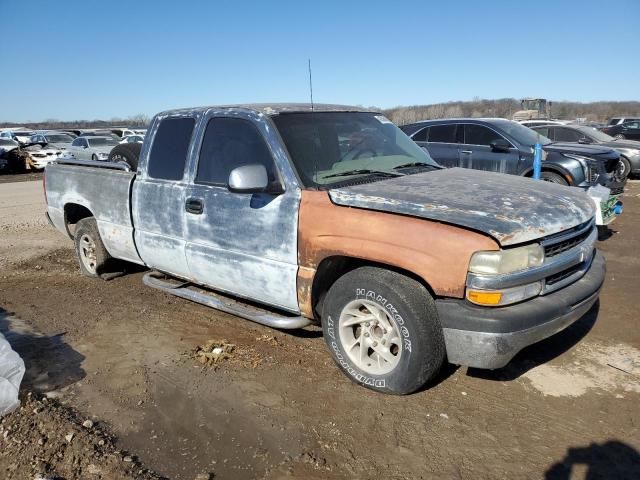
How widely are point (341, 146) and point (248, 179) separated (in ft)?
3.20

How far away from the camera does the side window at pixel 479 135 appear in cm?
938

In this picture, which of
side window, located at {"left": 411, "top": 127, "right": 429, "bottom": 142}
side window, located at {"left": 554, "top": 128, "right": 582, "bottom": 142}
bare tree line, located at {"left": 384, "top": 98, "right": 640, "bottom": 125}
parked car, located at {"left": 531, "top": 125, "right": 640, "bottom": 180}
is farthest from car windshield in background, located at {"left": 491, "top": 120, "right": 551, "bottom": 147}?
bare tree line, located at {"left": 384, "top": 98, "right": 640, "bottom": 125}

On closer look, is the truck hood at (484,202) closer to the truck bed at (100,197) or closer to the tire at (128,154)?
the truck bed at (100,197)

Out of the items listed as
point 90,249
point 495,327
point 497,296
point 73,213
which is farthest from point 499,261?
point 73,213

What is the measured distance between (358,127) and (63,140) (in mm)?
28709

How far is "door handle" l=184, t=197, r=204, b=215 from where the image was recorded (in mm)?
4129

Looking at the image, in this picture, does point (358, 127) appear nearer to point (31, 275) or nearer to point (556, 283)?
point (556, 283)

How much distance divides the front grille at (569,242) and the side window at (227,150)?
6.38ft

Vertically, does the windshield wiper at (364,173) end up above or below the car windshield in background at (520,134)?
A: below

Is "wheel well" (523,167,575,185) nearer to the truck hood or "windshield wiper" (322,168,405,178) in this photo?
the truck hood

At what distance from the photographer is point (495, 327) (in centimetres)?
283

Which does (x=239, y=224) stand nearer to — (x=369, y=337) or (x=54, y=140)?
(x=369, y=337)

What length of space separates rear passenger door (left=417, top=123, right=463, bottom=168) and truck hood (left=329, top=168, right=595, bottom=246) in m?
5.92

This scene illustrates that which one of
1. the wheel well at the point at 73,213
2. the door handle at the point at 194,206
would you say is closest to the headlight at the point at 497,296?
the door handle at the point at 194,206
